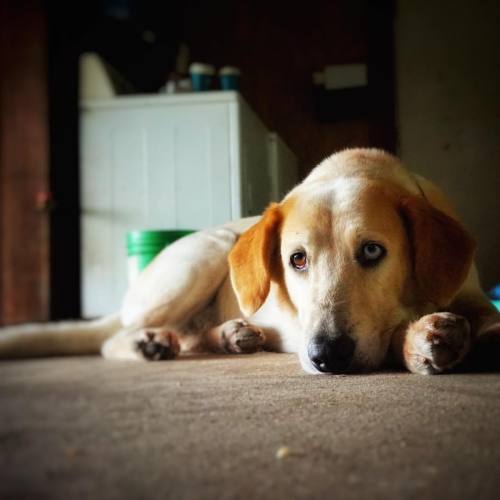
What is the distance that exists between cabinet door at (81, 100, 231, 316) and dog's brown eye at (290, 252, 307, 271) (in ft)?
4.29

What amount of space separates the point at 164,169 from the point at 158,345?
4.47ft

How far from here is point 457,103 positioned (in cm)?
309

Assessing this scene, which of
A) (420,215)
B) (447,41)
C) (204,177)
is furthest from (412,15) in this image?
(420,215)

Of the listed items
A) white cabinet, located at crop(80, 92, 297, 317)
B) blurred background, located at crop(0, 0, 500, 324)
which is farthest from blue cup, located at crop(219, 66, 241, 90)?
white cabinet, located at crop(80, 92, 297, 317)

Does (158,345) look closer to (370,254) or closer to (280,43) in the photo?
(370,254)

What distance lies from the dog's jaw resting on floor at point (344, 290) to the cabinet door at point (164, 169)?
994 millimetres

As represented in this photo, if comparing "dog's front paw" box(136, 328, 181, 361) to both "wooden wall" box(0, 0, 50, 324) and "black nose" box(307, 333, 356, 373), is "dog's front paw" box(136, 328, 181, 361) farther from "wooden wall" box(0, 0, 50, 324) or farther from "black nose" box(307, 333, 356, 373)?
"black nose" box(307, 333, 356, 373)

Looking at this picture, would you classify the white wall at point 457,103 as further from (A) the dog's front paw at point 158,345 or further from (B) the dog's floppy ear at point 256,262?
(A) the dog's front paw at point 158,345

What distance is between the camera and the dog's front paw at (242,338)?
1.32 metres

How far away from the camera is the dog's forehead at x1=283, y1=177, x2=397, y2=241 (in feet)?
3.36

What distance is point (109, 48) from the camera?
2.26 meters

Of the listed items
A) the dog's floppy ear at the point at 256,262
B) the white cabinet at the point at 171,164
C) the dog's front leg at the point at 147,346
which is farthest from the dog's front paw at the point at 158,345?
the white cabinet at the point at 171,164

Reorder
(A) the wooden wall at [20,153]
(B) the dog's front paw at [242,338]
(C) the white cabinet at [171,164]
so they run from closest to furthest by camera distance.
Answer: (A) the wooden wall at [20,153] → (B) the dog's front paw at [242,338] → (C) the white cabinet at [171,164]

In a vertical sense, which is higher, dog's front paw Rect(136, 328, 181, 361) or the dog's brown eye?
the dog's brown eye
